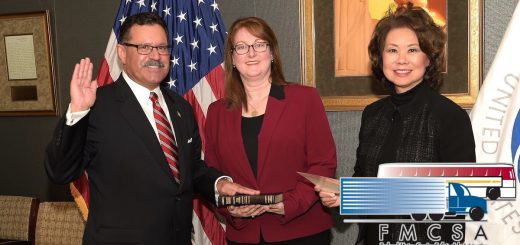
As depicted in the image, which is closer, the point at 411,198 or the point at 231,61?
the point at 411,198

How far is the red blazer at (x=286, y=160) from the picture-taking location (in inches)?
115

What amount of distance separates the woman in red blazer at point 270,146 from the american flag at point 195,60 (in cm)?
96

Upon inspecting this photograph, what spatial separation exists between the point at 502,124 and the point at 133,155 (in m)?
2.23

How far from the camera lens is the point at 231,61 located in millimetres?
3160

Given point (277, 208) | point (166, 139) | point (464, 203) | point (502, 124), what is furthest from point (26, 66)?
point (464, 203)

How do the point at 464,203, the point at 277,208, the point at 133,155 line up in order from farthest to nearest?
the point at 277,208 < the point at 133,155 < the point at 464,203

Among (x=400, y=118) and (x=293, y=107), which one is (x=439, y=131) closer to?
(x=400, y=118)

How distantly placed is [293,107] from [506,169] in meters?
1.27

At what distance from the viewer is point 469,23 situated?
3.66 meters

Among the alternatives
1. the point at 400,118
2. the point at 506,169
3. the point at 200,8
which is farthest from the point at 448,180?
the point at 200,8

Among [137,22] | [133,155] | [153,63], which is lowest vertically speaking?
[133,155]

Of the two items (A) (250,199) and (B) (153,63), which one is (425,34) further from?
(B) (153,63)

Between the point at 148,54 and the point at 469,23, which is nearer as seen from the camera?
the point at 148,54

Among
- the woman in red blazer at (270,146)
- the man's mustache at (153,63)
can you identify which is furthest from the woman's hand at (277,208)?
the man's mustache at (153,63)
